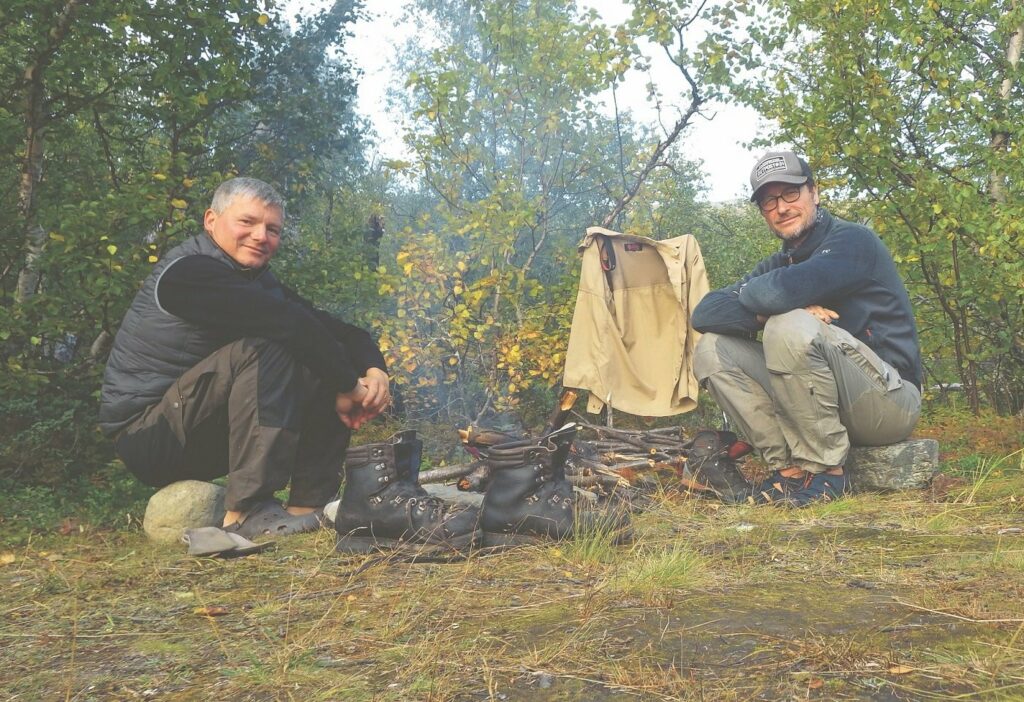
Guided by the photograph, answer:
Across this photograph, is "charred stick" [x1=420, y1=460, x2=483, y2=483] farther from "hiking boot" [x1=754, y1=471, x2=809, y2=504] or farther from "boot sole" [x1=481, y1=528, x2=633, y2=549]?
"boot sole" [x1=481, y1=528, x2=633, y2=549]

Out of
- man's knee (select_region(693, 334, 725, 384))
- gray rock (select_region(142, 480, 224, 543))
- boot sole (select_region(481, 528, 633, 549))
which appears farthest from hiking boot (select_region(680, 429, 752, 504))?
gray rock (select_region(142, 480, 224, 543))

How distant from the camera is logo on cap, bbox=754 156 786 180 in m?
4.27

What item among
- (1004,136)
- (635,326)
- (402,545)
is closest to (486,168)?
(635,326)

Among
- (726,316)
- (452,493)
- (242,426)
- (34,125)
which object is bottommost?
(452,493)

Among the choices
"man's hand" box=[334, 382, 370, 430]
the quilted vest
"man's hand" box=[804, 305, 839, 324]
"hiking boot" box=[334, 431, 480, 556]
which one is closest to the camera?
"hiking boot" box=[334, 431, 480, 556]

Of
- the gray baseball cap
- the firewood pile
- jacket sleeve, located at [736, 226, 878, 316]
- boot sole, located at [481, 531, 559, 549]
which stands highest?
the gray baseball cap

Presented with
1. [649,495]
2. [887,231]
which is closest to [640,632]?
[649,495]

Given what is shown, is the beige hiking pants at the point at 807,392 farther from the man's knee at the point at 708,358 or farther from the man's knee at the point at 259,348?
the man's knee at the point at 259,348

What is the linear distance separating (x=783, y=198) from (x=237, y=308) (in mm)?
2832

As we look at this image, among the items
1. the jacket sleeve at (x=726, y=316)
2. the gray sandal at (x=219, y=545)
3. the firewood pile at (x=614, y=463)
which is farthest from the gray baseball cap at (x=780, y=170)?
the gray sandal at (x=219, y=545)

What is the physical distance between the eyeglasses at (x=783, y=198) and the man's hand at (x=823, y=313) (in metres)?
0.59

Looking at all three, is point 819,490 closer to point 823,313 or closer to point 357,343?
point 823,313

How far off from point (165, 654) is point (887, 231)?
5935 mm

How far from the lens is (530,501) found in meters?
3.16
